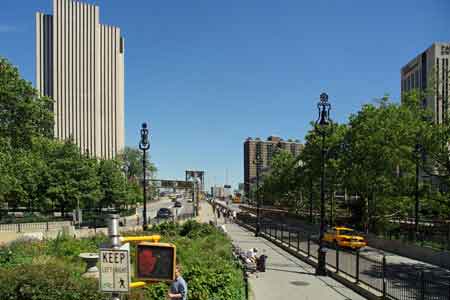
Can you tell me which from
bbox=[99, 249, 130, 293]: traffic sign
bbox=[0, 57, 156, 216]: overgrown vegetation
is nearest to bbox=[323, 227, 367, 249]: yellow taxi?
bbox=[0, 57, 156, 216]: overgrown vegetation

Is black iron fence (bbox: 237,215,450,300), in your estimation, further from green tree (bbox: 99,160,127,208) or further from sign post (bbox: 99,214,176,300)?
green tree (bbox: 99,160,127,208)

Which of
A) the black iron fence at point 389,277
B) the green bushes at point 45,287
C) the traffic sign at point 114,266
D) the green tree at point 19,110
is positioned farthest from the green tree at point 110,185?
the traffic sign at point 114,266

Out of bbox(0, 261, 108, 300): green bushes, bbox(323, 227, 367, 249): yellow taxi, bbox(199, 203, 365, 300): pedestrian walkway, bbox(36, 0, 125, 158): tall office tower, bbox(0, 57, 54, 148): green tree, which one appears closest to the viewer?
bbox(0, 261, 108, 300): green bushes

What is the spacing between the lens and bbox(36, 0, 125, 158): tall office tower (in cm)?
13962

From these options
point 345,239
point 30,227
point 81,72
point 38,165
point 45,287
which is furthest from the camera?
point 81,72

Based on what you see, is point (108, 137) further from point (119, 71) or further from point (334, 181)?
point (334, 181)

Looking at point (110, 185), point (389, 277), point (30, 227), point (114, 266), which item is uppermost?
point (114, 266)

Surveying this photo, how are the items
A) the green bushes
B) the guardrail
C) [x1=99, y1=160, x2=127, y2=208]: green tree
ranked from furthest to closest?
1. [x1=99, y1=160, x2=127, y2=208]: green tree
2. the guardrail
3. the green bushes

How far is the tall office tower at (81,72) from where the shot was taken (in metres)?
140

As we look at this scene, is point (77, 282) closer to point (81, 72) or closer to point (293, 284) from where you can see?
point (293, 284)

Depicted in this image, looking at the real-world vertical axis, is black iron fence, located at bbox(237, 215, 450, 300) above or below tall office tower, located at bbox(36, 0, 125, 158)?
below

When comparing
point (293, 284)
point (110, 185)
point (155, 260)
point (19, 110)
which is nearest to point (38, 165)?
point (19, 110)

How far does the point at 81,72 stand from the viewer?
473 ft

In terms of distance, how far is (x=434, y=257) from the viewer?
75.6ft
